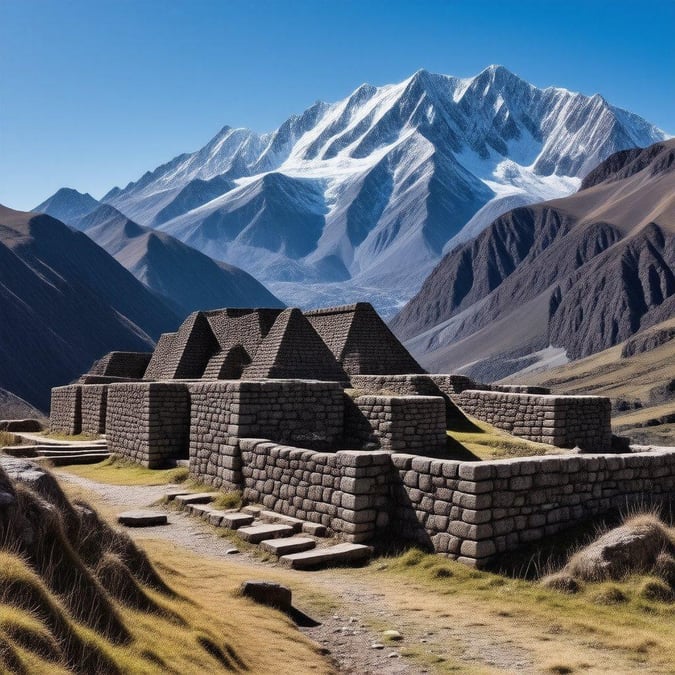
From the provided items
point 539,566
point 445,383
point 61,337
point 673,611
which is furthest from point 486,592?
point 61,337

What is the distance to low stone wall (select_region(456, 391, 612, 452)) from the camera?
57.3 ft

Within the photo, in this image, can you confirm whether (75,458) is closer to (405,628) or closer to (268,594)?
(268,594)

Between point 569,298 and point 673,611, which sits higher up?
point 569,298

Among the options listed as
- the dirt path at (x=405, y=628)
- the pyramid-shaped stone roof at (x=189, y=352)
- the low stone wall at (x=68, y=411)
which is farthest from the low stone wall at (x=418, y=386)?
the dirt path at (x=405, y=628)

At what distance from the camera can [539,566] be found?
8.41 m

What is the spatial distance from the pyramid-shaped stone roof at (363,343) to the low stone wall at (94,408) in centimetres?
717

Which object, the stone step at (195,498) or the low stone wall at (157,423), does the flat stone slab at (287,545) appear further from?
the low stone wall at (157,423)

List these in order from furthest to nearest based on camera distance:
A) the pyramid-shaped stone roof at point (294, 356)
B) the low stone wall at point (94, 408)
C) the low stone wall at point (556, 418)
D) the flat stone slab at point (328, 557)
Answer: the low stone wall at point (94, 408)
the pyramid-shaped stone roof at point (294, 356)
the low stone wall at point (556, 418)
the flat stone slab at point (328, 557)

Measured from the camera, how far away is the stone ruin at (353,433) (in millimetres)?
9055

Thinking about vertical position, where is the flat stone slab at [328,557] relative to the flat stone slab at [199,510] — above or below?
above

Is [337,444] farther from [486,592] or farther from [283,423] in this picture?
[486,592]

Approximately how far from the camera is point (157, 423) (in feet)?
56.5

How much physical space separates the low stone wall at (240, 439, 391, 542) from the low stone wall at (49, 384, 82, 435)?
13.6 meters

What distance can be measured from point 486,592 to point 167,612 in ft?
12.1
